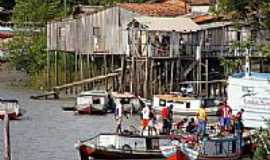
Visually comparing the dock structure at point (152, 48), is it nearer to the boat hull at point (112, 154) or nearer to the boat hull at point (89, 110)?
the boat hull at point (89, 110)

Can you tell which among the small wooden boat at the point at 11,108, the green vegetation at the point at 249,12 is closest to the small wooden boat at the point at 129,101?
Answer: the small wooden boat at the point at 11,108

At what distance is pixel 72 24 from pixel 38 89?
673 cm

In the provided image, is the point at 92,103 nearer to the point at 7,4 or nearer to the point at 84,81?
the point at 84,81

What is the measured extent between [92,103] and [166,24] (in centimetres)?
859

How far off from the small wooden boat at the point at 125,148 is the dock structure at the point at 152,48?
25821 mm

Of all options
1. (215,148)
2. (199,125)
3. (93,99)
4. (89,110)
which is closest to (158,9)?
(93,99)

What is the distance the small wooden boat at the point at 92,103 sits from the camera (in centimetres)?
6412

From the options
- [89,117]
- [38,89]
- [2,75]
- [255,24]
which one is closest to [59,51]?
[38,89]

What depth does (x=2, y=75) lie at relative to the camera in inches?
3930

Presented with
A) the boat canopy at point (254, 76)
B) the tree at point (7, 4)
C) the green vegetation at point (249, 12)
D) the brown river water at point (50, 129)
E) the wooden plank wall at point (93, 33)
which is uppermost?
the tree at point (7, 4)

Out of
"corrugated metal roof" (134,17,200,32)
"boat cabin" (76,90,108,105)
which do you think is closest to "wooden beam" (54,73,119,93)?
"corrugated metal roof" (134,17,200,32)

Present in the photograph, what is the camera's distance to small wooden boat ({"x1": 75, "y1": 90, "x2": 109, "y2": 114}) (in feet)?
210

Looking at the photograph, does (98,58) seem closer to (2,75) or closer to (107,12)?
(107,12)

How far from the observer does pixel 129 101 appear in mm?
64125
